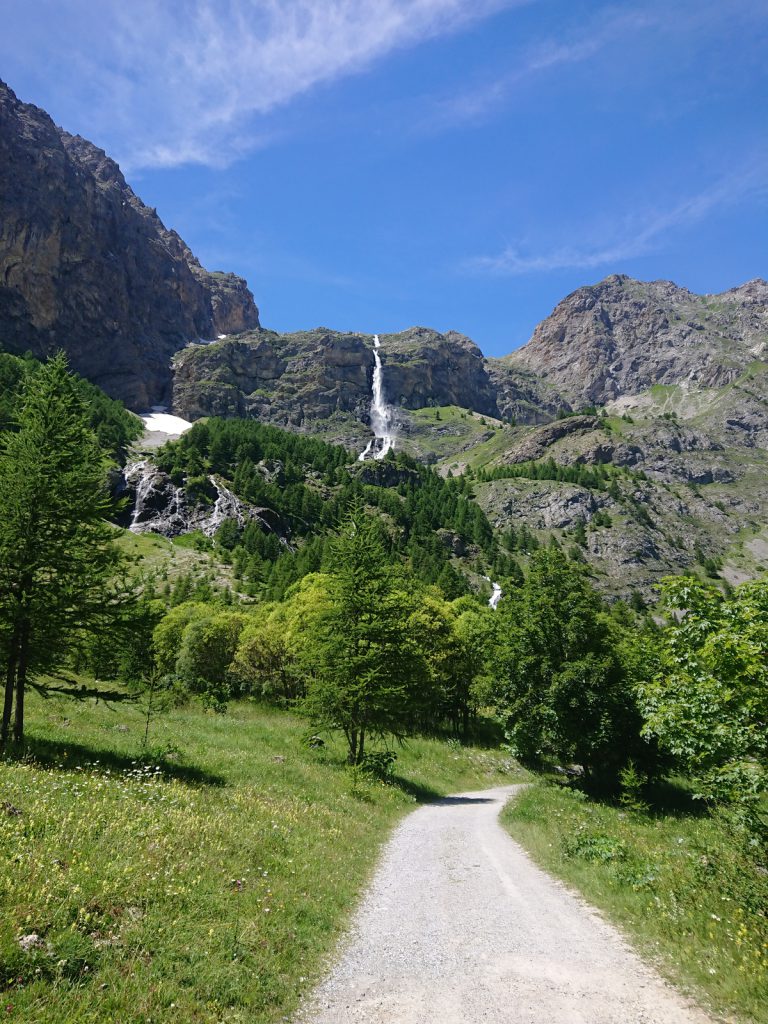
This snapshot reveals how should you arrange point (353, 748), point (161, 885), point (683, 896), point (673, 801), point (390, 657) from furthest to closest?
point (673, 801)
point (390, 657)
point (353, 748)
point (683, 896)
point (161, 885)

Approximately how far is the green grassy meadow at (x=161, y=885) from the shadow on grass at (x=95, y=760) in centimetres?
8

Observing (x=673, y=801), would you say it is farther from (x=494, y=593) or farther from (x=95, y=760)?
(x=494, y=593)

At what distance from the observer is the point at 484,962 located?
27.8 ft

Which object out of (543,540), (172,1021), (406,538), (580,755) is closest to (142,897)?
(172,1021)

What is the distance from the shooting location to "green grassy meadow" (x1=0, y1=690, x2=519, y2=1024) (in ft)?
19.7

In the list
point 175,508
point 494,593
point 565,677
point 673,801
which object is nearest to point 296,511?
point 175,508

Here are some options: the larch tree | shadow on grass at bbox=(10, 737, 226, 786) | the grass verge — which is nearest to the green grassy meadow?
Result: shadow on grass at bbox=(10, 737, 226, 786)

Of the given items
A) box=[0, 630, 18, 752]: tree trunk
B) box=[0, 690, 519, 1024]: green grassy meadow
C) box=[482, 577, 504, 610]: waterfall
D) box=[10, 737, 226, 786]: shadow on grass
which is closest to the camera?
box=[0, 690, 519, 1024]: green grassy meadow

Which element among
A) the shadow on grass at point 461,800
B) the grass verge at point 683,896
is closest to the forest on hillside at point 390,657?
the grass verge at point 683,896

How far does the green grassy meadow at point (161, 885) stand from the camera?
6020mm

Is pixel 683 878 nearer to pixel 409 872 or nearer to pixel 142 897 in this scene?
pixel 409 872

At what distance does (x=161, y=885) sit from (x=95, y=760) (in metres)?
9.05

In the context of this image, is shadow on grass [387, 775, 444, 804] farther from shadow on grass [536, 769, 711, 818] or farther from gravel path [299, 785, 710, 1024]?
gravel path [299, 785, 710, 1024]

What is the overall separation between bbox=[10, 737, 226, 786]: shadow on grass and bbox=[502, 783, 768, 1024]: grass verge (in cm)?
1062
